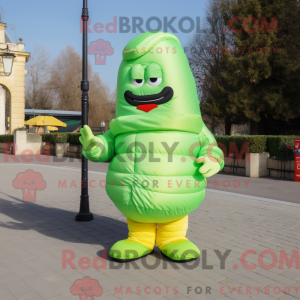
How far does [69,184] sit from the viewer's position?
34.6 feet

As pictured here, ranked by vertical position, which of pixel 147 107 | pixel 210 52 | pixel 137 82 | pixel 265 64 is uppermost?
pixel 210 52

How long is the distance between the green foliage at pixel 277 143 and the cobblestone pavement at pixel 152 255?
407cm

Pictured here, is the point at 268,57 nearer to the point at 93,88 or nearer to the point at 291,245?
the point at 291,245

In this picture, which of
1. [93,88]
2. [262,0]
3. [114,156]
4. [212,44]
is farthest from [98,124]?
[114,156]

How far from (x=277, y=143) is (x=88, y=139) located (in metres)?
9.01

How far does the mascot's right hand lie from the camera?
4.20 metres

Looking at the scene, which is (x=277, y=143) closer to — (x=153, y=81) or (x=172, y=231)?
(x=172, y=231)

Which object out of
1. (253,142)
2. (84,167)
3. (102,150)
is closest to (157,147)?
(102,150)

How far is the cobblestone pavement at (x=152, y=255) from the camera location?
11.7 ft

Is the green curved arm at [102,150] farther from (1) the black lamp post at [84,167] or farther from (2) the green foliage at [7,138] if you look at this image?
(2) the green foliage at [7,138]

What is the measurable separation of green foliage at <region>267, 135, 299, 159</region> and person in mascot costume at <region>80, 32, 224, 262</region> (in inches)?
309

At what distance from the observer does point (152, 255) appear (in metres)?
4.52

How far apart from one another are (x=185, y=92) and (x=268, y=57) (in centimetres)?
1782

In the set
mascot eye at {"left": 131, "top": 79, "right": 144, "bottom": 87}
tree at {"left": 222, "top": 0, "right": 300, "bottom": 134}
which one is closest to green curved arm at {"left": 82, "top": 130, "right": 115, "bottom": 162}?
mascot eye at {"left": 131, "top": 79, "right": 144, "bottom": 87}
